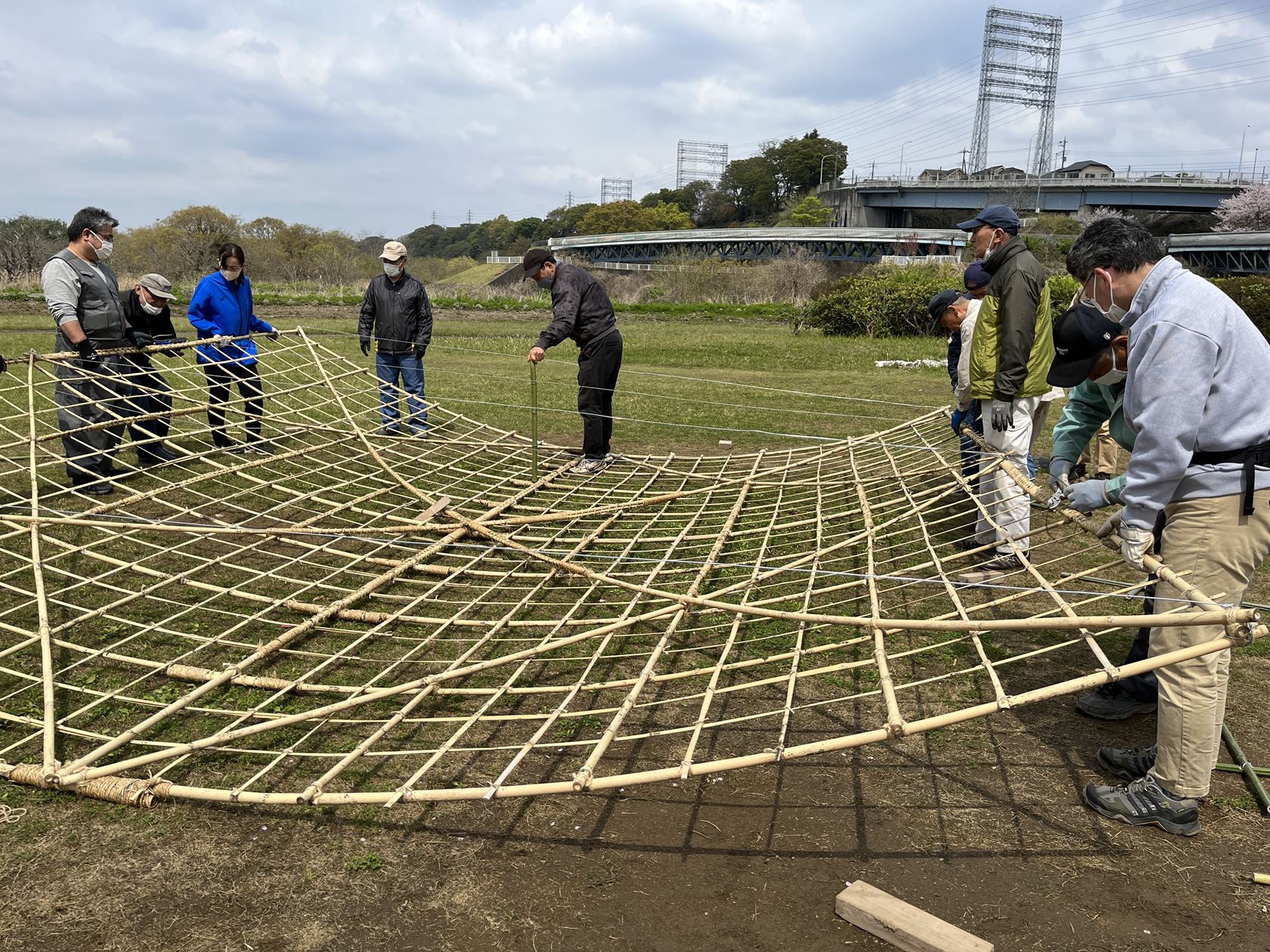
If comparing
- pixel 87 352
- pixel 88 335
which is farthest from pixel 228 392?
pixel 87 352

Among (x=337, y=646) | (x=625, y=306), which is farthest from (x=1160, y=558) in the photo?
(x=625, y=306)

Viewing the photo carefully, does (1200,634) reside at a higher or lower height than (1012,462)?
lower

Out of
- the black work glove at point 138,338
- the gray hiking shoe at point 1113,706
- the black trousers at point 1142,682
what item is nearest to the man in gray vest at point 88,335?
the black work glove at point 138,338

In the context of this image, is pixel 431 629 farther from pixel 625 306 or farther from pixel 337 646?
pixel 625 306

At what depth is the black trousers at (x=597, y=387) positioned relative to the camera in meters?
6.09

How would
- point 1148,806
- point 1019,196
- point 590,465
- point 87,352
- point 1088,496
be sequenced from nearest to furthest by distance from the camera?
point 1148,806
point 1088,496
point 87,352
point 590,465
point 1019,196

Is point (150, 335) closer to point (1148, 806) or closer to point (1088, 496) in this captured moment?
point (1088, 496)

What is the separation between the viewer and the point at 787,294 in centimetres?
2619

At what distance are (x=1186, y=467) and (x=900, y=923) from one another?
1.40m

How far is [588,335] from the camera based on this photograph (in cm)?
610

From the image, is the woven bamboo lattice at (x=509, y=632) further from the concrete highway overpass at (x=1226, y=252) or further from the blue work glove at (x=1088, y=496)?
the concrete highway overpass at (x=1226, y=252)

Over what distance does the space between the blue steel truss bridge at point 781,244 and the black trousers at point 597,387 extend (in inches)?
1025

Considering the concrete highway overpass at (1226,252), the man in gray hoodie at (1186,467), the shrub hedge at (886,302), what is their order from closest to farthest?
the man in gray hoodie at (1186,467)
the shrub hedge at (886,302)
the concrete highway overpass at (1226,252)

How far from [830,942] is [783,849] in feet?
1.19
